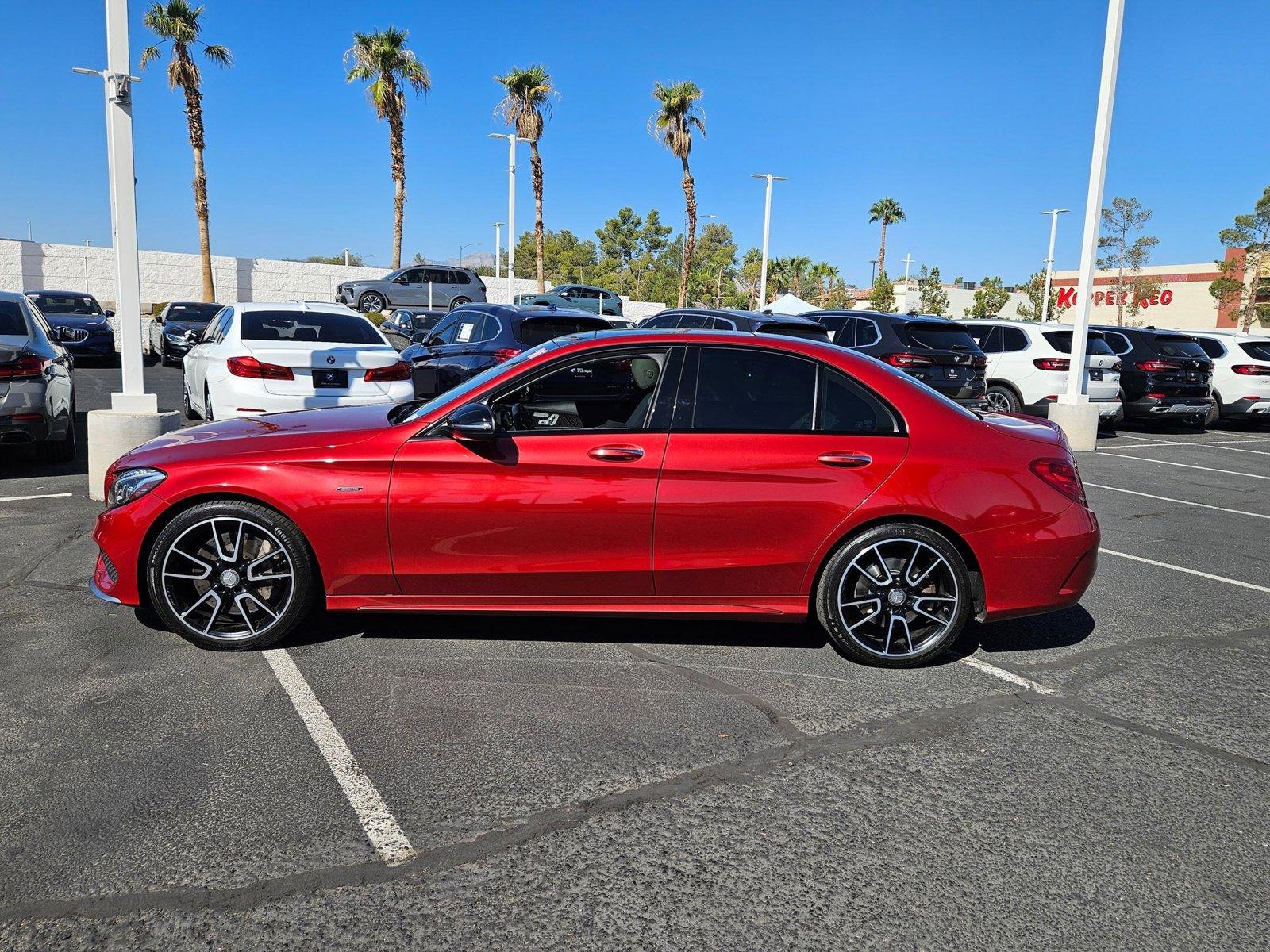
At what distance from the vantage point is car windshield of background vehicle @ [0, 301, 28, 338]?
8.55 metres

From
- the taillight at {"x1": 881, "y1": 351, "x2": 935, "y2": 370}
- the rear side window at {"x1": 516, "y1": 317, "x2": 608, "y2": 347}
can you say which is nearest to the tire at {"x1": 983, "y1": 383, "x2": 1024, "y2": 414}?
the taillight at {"x1": 881, "y1": 351, "x2": 935, "y2": 370}

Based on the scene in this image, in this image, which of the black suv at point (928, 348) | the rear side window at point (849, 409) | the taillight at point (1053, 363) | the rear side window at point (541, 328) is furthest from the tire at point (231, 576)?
the taillight at point (1053, 363)

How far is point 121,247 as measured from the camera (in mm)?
8070

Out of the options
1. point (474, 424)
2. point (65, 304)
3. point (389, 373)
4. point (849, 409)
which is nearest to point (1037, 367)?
point (389, 373)

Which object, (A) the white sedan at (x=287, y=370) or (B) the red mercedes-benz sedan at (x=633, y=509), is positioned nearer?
(B) the red mercedes-benz sedan at (x=633, y=509)

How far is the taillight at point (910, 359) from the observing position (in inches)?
498

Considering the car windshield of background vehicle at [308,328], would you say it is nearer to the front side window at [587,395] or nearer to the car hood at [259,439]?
the car hood at [259,439]

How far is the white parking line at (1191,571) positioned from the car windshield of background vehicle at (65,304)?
22.4 meters

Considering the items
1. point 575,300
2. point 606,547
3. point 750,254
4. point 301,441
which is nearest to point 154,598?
point 301,441

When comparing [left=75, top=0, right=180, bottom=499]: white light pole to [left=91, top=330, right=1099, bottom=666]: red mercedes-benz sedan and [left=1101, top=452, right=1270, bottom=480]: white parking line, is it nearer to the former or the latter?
[left=91, top=330, right=1099, bottom=666]: red mercedes-benz sedan

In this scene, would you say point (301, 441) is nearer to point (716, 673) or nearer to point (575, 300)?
point (716, 673)

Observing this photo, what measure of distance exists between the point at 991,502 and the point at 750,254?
98037 millimetres

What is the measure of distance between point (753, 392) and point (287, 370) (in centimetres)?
560

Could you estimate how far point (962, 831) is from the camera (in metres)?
3.17
